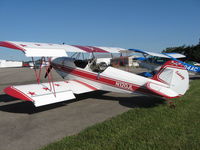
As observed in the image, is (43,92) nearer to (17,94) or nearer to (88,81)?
(17,94)

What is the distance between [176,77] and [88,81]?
3.51m

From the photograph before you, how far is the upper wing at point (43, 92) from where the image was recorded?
5.17 m

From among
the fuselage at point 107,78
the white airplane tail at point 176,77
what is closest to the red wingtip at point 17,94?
the fuselage at point 107,78

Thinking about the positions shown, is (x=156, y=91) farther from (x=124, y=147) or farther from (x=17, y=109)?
A: (x=17, y=109)

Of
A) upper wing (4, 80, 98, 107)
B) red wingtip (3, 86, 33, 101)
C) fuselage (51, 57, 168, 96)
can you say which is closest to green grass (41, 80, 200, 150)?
fuselage (51, 57, 168, 96)

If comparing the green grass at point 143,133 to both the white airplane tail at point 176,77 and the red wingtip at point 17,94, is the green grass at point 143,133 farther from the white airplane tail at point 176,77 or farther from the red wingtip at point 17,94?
the red wingtip at point 17,94

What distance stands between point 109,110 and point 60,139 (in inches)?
94.0

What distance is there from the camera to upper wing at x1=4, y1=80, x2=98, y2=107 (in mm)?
5171

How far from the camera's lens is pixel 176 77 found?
18.2 ft

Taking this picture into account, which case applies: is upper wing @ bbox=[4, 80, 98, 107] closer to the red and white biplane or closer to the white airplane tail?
the red and white biplane

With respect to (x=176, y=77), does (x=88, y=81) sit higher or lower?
lower

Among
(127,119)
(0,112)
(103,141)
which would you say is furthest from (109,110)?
(0,112)

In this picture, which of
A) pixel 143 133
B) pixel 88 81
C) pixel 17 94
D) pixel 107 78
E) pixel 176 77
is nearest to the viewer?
pixel 143 133

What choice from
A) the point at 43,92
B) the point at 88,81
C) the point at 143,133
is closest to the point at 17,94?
the point at 43,92
